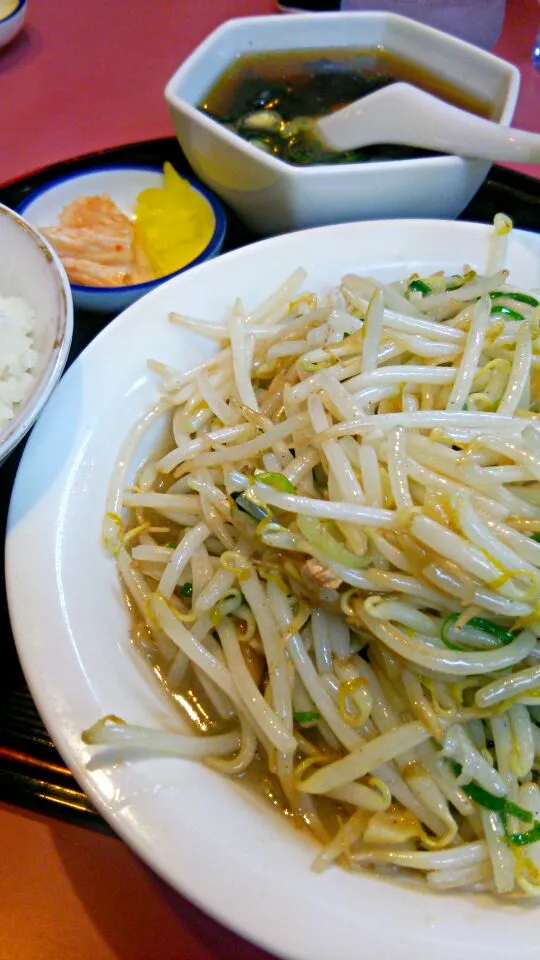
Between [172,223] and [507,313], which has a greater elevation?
[172,223]

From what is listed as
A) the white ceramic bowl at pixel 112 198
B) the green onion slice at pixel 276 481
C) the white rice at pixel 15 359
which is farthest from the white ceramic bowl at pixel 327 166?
the green onion slice at pixel 276 481

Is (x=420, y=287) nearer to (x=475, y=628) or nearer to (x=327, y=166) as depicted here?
(x=327, y=166)

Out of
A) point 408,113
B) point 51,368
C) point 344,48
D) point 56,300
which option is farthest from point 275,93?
point 51,368

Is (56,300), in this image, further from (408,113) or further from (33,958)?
(33,958)

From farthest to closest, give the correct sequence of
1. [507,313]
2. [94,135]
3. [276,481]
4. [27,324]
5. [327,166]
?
1. [94,135]
2. [327,166]
3. [27,324]
4. [507,313]
5. [276,481]

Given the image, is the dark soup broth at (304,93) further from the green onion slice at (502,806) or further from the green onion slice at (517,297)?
the green onion slice at (502,806)

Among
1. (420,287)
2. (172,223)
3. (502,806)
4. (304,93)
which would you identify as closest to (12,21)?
(304,93)

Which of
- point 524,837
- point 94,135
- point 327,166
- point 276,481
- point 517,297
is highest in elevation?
point 94,135
